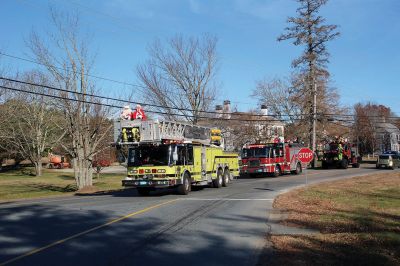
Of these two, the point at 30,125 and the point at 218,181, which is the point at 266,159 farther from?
the point at 30,125

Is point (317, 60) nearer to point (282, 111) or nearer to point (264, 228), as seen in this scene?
point (282, 111)

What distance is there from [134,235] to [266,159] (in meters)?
25.6

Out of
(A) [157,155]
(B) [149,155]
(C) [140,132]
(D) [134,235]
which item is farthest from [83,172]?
(D) [134,235]

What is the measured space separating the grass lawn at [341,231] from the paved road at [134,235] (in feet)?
2.32

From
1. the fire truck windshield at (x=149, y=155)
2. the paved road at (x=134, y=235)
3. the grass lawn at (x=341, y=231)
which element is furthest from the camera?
the fire truck windshield at (x=149, y=155)

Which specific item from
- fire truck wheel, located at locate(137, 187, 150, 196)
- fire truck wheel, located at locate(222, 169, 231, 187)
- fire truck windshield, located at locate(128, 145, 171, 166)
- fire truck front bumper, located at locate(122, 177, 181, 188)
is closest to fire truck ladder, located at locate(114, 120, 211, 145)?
fire truck windshield, located at locate(128, 145, 171, 166)

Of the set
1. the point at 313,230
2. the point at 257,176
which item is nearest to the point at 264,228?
the point at 313,230

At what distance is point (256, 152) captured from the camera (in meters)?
35.7

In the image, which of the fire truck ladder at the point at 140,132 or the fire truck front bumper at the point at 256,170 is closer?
the fire truck ladder at the point at 140,132

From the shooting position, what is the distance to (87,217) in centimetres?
1316

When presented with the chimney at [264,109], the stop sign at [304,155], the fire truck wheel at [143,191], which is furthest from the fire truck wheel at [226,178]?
the chimney at [264,109]

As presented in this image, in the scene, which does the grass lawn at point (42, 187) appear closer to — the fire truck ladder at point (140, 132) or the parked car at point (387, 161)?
the fire truck ladder at point (140, 132)

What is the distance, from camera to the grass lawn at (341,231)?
7.75 m

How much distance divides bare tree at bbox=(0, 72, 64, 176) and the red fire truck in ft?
64.1
